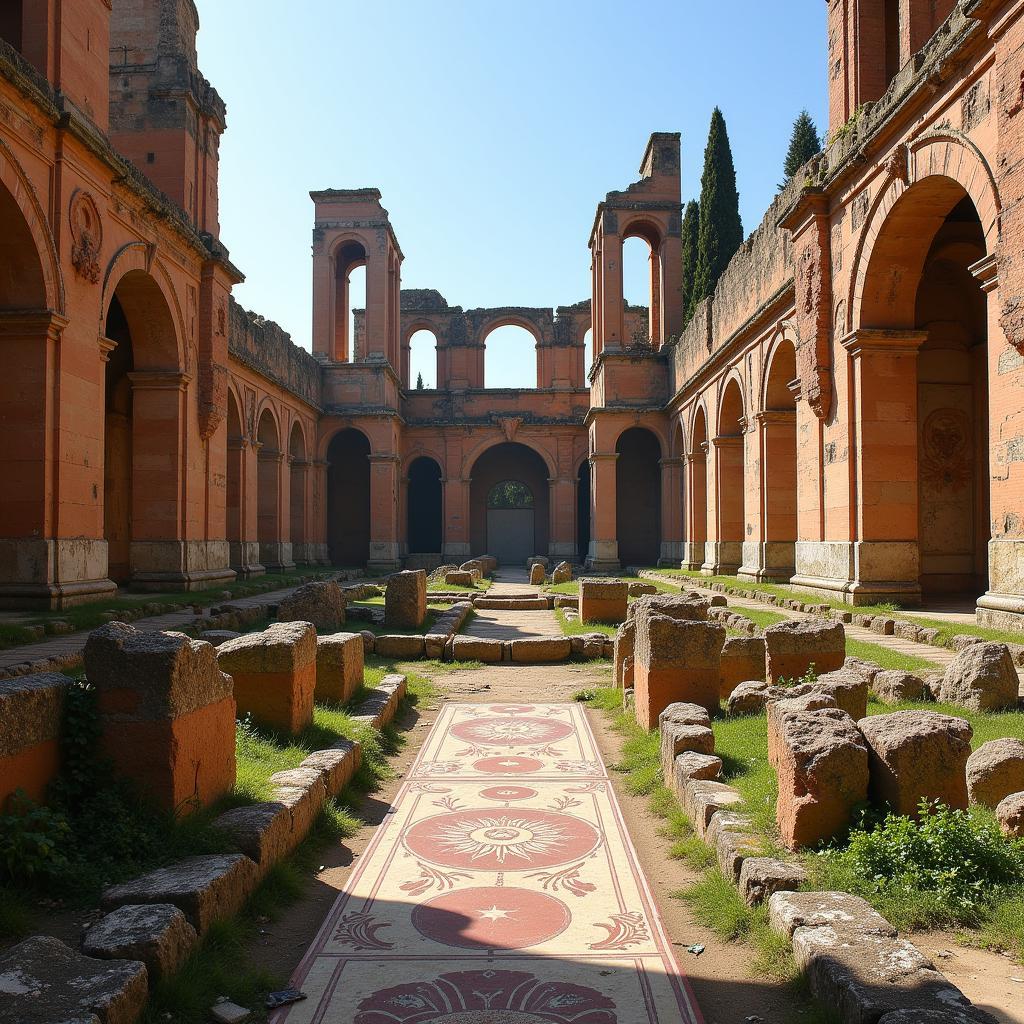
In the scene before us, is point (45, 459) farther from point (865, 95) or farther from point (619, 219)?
point (619, 219)

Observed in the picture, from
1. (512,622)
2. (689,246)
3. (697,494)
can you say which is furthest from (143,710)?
(689,246)

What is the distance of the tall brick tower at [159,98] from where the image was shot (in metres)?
16.5

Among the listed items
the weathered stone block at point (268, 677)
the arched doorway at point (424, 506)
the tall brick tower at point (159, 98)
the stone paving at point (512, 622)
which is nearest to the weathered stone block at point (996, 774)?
the weathered stone block at point (268, 677)

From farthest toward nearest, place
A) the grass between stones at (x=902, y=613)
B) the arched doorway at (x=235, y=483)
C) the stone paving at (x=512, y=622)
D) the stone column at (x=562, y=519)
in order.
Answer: the stone column at (x=562, y=519) < the arched doorway at (x=235, y=483) < the stone paving at (x=512, y=622) < the grass between stones at (x=902, y=613)

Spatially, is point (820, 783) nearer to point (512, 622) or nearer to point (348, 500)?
point (512, 622)

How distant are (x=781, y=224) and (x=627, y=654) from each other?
30.0 feet

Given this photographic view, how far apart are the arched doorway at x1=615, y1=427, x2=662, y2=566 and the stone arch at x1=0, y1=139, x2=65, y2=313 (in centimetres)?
2463

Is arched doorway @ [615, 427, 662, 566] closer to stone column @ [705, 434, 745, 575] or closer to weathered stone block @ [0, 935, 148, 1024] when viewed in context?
stone column @ [705, 434, 745, 575]

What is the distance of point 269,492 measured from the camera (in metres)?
24.8

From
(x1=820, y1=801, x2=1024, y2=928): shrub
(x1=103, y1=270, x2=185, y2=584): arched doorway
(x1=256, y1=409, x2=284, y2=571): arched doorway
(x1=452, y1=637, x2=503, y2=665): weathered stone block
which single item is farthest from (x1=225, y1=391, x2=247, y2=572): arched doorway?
(x1=820, y1=801, x2=1024, y2=928): shrub


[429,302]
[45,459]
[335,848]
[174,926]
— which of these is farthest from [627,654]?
[429,302]

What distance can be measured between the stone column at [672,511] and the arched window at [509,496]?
1047 cm

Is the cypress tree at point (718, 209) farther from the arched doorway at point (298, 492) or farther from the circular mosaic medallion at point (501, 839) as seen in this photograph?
the circular mosaic medallion at point (501, 839)

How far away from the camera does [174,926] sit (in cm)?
327
